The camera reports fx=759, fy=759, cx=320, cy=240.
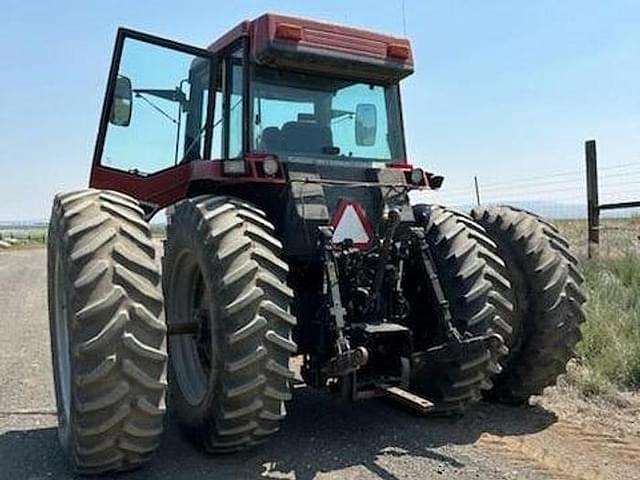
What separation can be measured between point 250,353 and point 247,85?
6.94ft

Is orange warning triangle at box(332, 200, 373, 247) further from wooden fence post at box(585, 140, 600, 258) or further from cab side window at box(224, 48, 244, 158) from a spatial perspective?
wooden fence post at box(585, 140, 600, 258)

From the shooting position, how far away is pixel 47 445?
5.12m

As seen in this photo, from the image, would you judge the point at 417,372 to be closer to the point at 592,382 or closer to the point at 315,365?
the point at 315,365

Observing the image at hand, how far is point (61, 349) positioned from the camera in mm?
5129

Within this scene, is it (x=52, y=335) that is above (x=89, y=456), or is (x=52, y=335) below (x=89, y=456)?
above

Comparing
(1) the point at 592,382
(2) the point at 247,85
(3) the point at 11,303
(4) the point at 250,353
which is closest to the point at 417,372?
(4) the point at 250,353

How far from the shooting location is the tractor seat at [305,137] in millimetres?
5547

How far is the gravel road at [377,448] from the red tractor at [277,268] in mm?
209

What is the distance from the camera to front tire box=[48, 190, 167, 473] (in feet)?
13.2

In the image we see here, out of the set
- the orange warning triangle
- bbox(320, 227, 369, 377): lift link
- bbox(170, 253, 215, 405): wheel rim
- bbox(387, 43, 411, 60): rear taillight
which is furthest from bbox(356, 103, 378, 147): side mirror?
bbox(170, 253, 215, 405): wheel rim

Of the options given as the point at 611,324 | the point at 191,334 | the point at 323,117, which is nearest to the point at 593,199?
the point at 611,324

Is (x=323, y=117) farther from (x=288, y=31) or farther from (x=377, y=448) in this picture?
(x=377, y=448)

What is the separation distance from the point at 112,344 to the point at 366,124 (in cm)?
284

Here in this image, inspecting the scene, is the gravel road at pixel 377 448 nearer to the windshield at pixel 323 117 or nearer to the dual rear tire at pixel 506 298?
the dual rear tire at pixel 506 298
